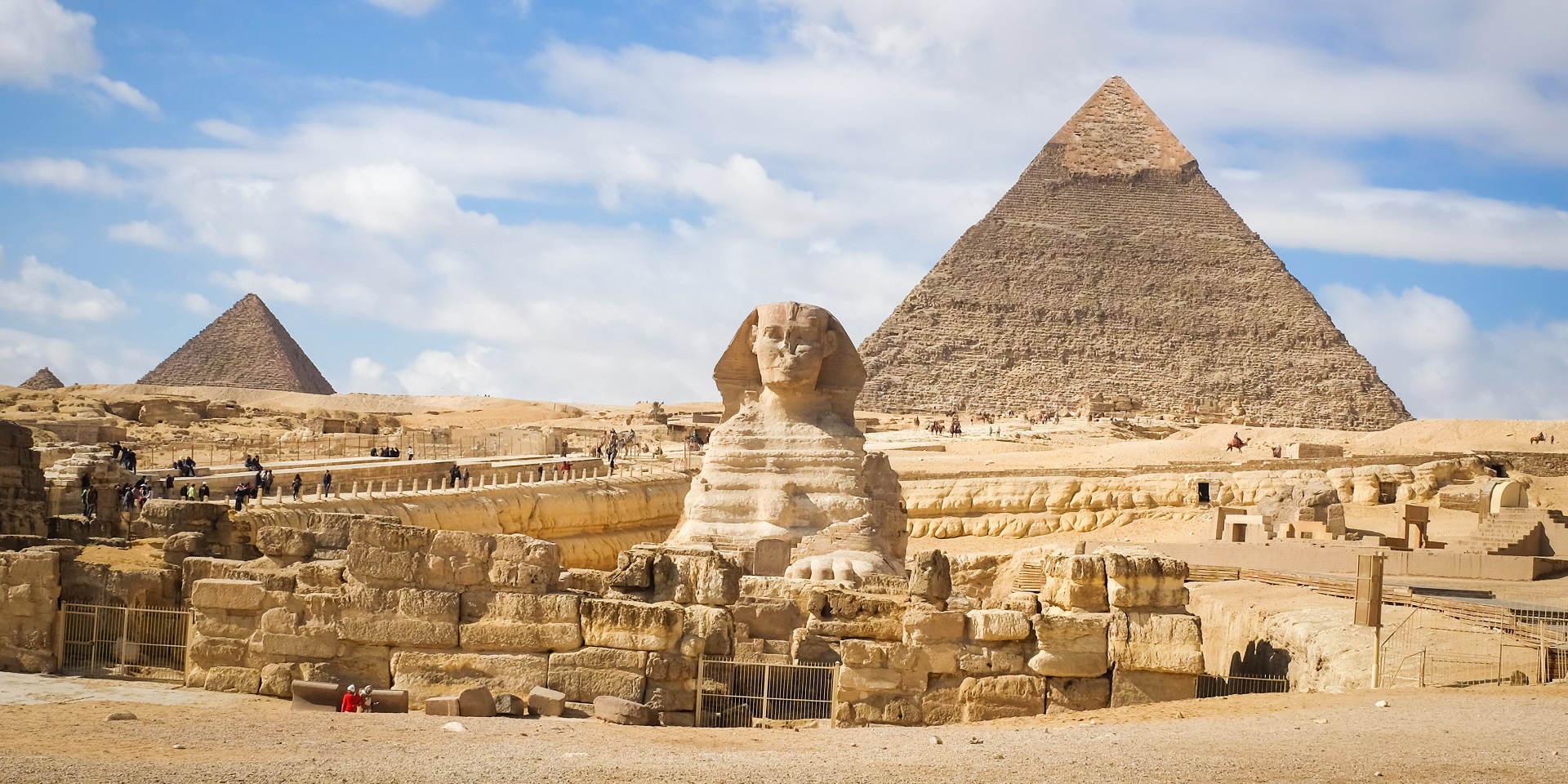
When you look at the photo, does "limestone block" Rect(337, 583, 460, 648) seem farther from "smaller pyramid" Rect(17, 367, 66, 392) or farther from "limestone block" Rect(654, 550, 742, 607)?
"smaller pyramid" Rect(17, 367, 66, 392)

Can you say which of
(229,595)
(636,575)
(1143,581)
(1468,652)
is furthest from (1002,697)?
(229,595)

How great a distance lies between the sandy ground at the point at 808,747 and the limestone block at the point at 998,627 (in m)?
0.42

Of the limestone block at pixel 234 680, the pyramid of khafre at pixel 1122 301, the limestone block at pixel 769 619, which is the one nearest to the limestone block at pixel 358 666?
the limestone block at pixel 234 680

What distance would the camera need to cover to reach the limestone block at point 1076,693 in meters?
7.06

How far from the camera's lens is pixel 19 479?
13312 mm

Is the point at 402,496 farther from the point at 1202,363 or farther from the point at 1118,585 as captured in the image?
the point at 1202,363

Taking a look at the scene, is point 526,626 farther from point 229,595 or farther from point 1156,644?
point 1156,644

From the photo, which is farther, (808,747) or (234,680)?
(234,680)

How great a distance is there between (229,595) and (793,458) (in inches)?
234

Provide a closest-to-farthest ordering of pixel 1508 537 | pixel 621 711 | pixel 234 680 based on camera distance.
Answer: pixel 621 711 < pixel 234 680 < pixel 1508 537

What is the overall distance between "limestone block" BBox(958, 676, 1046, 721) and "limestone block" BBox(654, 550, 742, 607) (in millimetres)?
1073

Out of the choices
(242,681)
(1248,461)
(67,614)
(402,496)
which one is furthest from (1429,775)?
(1248,461)

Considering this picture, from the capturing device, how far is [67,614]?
7.77 m

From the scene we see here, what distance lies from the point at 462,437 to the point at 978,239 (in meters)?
144
